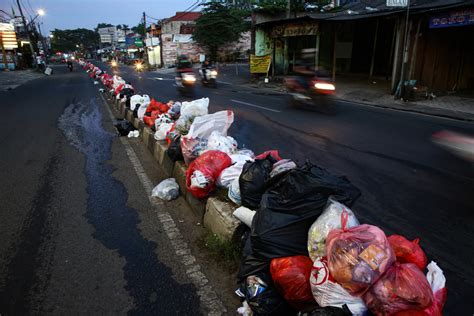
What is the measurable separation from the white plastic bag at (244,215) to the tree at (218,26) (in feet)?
124

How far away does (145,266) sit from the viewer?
120 inches

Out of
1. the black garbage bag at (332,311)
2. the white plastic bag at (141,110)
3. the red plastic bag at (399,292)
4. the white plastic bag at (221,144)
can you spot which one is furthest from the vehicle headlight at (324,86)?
the black garbage bag at (332,311)

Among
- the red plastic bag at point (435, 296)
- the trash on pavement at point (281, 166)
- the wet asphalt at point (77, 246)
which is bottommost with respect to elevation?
the wet asphalt at point (77, 246)

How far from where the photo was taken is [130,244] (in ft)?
11.2

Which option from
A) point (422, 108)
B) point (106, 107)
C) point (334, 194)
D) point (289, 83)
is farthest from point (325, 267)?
point (106, 107)

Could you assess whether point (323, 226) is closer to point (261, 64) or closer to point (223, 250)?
point (223, 250)

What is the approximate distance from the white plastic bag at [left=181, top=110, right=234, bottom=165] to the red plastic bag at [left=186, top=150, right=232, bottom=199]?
628mm

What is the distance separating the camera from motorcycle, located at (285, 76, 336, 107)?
10430 millimetres

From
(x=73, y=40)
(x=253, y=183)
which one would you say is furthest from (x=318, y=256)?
(x=73, y=40)

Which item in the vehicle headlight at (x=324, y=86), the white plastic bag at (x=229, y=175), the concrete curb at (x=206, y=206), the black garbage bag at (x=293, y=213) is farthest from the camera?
the vehicle headlight at (x=324, y=86)

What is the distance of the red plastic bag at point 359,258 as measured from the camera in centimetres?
186

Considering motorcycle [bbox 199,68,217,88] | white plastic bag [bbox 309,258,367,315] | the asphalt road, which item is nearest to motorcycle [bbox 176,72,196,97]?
motorcycle [bbox 199,68,217,88]

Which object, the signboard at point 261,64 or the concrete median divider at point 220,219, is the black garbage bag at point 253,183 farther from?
the signboard at point 261,64

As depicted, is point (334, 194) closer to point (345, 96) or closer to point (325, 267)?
point (325, 267)
